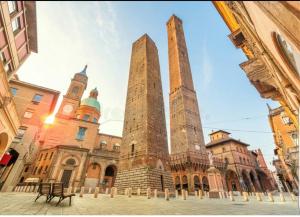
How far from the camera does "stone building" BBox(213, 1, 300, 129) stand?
290cm

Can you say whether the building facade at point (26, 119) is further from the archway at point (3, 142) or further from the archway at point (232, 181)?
the archway at point (232, 181)

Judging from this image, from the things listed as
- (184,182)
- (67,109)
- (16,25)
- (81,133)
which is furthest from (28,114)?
(184,182)

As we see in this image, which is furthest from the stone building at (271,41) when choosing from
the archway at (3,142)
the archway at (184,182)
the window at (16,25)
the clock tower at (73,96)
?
the clock tower at (73,96)

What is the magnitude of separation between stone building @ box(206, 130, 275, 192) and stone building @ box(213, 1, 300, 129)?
31.5 m

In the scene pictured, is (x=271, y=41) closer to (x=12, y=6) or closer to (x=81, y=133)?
(x=12, y=6)

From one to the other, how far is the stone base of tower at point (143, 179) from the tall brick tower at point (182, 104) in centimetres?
1437

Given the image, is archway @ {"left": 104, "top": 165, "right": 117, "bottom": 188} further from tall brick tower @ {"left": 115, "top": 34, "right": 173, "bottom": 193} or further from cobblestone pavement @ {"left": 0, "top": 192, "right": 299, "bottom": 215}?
cobblestone pavement @ {"left": 0, "top": 192, "right": 299, "bottom": 215}

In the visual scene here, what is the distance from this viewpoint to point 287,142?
24672 mm

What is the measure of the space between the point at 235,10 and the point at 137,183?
15.0 meters

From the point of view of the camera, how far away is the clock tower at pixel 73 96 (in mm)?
30125

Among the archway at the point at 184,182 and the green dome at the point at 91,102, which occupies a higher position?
the green dome at the point at 91,102

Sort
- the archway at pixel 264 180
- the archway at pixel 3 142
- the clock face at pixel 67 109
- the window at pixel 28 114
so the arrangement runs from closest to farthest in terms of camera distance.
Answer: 1. the archway at pixel 3 142
2. the window at pixel 28 114
3. the clock face at pixel 67 109
4. the archway at pixel 264 180

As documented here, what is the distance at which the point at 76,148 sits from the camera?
23172 mm

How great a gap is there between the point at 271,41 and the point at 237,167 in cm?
3853
